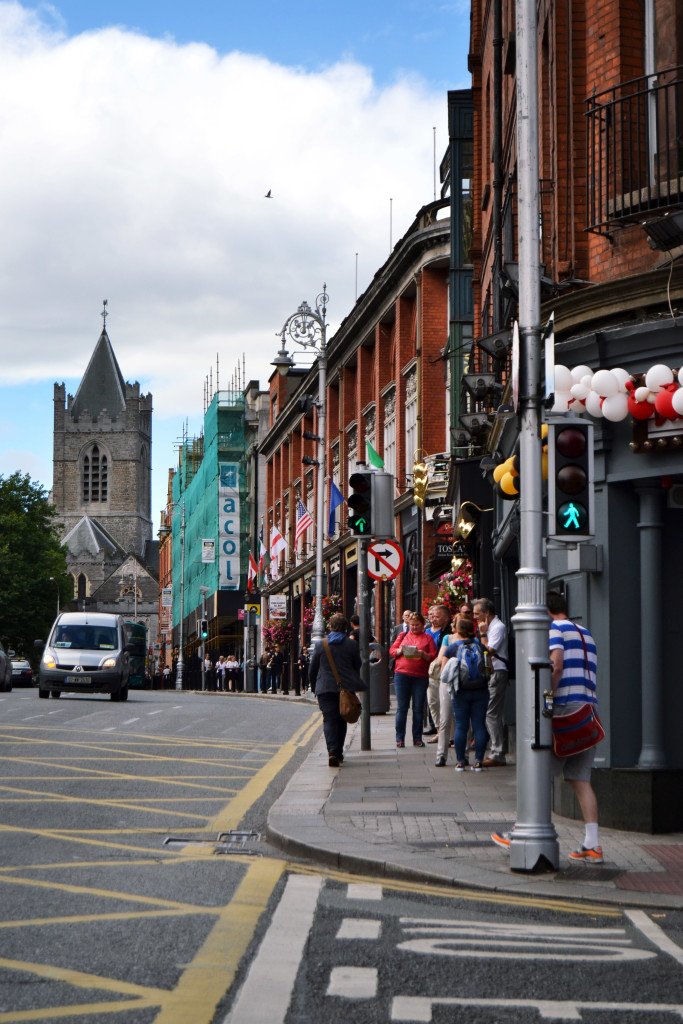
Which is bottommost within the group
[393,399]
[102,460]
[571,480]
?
[571,480]

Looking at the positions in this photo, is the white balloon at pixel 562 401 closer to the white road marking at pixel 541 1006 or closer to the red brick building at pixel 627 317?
the red brick building at pixel 627 317

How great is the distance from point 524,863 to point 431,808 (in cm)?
312

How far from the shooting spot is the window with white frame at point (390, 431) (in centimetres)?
4159

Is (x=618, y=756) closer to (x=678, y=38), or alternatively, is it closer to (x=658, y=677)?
(x=658, y=677)

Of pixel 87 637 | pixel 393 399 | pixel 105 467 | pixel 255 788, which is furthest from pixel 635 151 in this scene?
pixel 105 467

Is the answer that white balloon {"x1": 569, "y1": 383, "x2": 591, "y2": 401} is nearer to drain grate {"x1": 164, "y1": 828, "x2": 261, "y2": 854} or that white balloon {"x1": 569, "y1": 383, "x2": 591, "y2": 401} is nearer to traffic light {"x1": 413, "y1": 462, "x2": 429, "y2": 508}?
drain grate {"x1": 164, "y1": 828, "x2": 261, "y2": 854}

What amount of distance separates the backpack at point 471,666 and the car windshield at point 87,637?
2051 cm

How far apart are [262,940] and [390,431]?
36087 millimetres

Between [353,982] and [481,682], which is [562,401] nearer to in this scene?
[481,682]

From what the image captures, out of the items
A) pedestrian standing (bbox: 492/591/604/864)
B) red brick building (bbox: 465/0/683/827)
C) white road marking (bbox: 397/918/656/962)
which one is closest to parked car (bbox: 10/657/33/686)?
red brick building (bbox: 465/0/683/827)

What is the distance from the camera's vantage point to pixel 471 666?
15.3m

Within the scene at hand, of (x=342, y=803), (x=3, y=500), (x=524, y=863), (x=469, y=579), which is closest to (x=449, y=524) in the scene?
(x=469, y=579)

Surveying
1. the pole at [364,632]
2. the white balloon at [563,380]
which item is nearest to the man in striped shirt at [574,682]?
the white balloon at [563,380]

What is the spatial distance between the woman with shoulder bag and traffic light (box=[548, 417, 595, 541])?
22.8 ft
